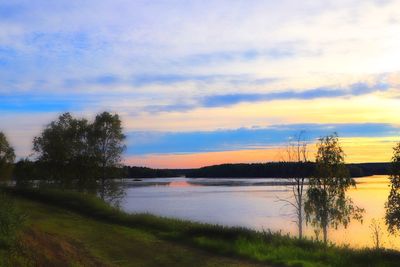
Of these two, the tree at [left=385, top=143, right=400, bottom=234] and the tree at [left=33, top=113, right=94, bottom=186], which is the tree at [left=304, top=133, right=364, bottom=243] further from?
the tree at [left=33, top=113, right=94, bottom=186]

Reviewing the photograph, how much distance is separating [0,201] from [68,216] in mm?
12440

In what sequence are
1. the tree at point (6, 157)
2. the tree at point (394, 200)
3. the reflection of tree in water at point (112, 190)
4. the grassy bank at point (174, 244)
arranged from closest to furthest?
the grassy bank at point (174, 244)
the tree at point (394, 200)
the reflection of tree in water at point (112, 190)
the tree at point (6, 157)

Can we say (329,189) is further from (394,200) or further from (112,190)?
(112,190)

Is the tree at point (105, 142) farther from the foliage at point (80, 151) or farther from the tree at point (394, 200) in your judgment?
the tree at point (394, 200)

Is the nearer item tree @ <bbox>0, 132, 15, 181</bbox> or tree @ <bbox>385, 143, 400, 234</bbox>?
tree @ <bbox>385, 143, 400, 234</bbox>

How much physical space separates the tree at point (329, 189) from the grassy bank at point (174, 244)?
1482cm

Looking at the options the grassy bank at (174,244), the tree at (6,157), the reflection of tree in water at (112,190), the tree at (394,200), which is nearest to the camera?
the grassy bank at (174,244)

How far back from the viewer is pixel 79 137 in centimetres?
5581

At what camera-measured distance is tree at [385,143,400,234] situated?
33.5 metres

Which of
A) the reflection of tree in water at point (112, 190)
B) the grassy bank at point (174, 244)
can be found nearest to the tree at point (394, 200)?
the grassy bank at point (174, 244)

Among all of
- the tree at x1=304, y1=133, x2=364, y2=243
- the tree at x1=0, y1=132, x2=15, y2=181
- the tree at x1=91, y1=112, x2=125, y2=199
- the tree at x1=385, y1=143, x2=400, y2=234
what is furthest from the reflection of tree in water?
the tree at x1=385, y1=143, x2=400, y2=234

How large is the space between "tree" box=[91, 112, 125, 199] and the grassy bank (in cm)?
2694

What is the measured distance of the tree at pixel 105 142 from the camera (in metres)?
54.2

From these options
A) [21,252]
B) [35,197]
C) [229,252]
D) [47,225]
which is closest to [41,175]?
[35,197]
